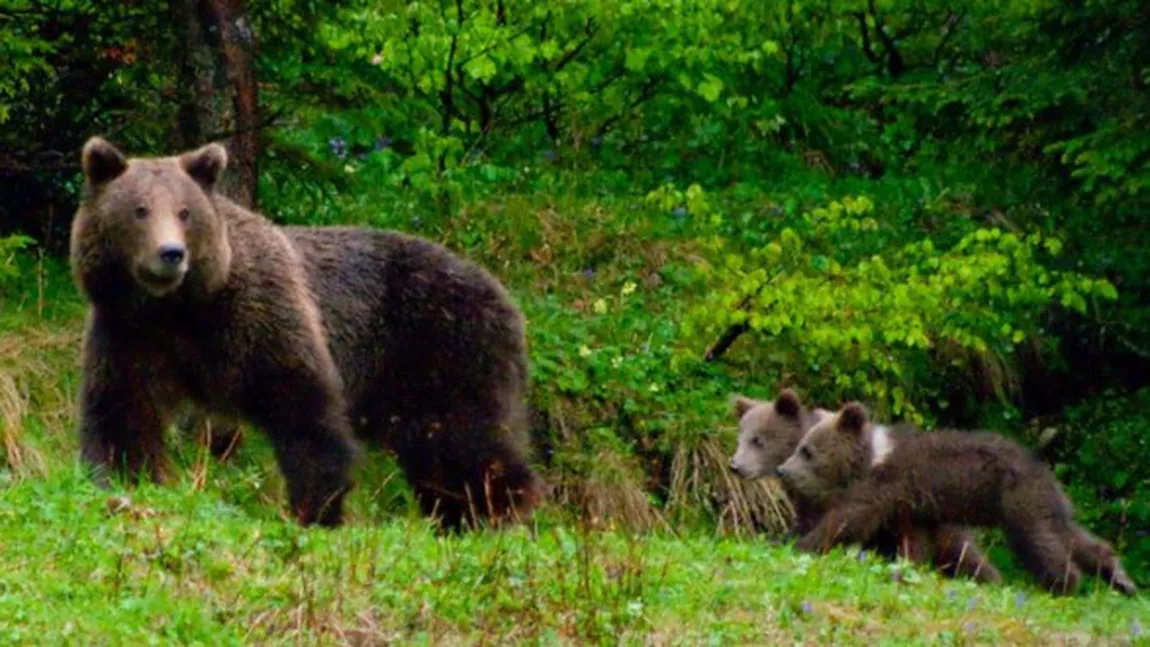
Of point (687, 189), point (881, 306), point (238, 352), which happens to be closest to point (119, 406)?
point (238, 352)

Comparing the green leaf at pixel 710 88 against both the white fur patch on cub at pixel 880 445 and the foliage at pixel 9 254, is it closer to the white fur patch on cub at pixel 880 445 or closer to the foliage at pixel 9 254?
the white fur patch on cub at pixel 880 445

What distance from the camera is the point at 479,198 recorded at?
53.6 ft

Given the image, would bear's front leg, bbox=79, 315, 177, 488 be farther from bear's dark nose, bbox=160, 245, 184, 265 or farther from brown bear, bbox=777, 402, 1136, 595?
brown bear, bbox=777, 402, 1136, 595

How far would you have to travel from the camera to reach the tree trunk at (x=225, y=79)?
1298 centimetres

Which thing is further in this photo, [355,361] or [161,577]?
[355,361]

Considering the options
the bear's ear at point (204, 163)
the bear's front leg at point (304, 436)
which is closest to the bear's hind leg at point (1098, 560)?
the bear's front leg at point (304, 436)

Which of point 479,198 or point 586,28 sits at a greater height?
point 586,28

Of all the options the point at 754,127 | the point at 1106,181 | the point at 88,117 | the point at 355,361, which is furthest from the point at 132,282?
the point at 754,127

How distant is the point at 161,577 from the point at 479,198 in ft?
28.2

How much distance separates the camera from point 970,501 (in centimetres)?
1114

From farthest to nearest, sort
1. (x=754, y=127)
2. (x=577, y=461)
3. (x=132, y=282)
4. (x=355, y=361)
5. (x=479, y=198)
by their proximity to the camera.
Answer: (x=754, y=127), (x=479, y=198), (x=577, y=461), (x=355, y=361), (x=132, y=282)

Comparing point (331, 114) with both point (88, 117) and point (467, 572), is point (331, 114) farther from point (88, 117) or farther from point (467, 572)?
point (467, 572)

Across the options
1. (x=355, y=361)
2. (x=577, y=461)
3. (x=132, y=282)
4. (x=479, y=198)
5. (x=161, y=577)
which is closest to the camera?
(x=161, y=577)

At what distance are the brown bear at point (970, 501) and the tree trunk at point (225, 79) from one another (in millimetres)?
4106
